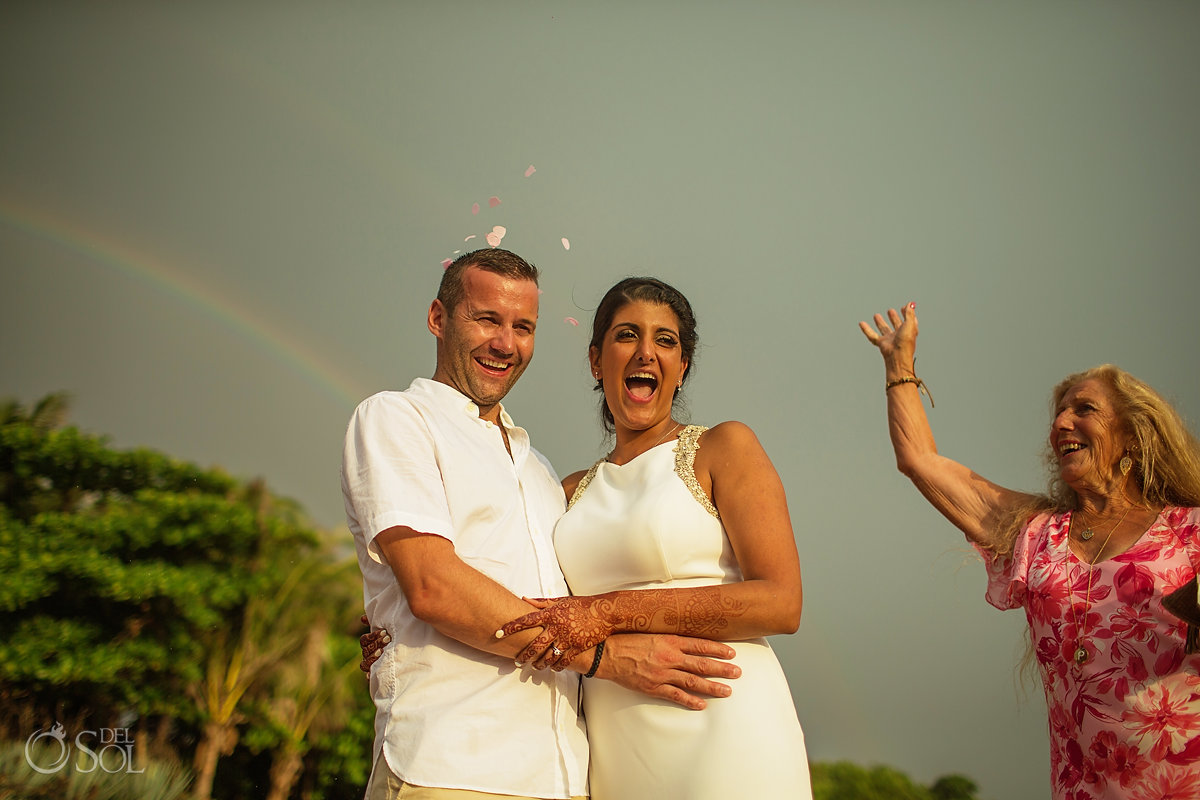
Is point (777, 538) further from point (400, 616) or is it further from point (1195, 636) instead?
point (1195, 636)

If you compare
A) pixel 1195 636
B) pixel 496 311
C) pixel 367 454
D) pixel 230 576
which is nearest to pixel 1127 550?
pixel 1195 636

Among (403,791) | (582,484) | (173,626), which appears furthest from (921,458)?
(173,626)

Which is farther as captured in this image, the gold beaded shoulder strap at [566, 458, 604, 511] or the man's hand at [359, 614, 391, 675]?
the gold beaded shoulder strap at [566, 458, 604, 511]

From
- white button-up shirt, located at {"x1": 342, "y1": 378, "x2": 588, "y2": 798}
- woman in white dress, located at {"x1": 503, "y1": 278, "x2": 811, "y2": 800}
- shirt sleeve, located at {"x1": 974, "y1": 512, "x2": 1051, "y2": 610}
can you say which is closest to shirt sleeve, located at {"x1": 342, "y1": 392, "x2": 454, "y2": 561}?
white button-up shirt, located at {"x1": 342, "y1": 378, "x2": 588, "y2": 798}

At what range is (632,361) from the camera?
3.92m

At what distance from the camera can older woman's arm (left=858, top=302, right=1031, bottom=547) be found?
14.0 feet

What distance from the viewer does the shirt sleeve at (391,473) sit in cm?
308

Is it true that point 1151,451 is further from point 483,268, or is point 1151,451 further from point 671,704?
point 483,268

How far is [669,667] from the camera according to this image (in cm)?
315

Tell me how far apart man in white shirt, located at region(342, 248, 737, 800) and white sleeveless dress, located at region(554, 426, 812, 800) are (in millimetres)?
87

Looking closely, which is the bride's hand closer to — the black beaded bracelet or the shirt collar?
the black beaded bracelet

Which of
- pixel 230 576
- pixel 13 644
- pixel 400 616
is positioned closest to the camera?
pixel 400 616

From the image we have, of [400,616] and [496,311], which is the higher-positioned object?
[496,311]

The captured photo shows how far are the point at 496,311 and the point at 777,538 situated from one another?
144 cm
